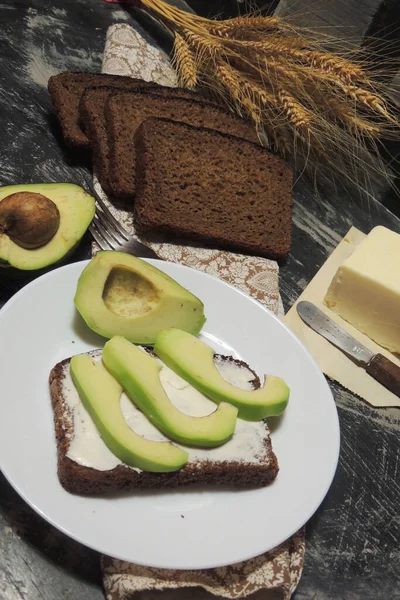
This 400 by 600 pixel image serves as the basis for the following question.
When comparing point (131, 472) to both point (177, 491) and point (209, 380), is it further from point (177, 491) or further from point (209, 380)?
point (209, 380)

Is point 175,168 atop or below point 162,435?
atop

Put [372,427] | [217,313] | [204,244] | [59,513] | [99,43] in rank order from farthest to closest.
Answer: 1. [99,43]
2. [204,244]
3. [372,427]
4. [217,313]
5. [59,513]

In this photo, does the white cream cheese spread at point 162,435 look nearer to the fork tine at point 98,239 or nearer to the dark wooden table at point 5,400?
the dark wooden table at point 5,400

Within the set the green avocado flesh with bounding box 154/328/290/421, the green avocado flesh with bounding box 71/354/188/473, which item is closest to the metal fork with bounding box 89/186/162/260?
the green avocado flesh with bounding box 154/328/290/421

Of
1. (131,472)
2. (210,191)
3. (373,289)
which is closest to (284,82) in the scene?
(210,191)

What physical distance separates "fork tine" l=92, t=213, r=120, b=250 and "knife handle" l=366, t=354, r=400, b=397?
0.89m

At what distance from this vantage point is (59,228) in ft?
5.51

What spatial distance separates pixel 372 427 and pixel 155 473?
0.87m

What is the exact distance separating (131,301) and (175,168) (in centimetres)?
73

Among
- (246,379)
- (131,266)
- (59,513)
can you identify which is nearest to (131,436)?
(59,513)

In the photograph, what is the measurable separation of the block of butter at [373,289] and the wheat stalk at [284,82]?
0.56 m

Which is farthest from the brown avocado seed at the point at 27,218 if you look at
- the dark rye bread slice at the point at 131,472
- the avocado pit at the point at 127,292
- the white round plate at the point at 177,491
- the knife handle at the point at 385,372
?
the knife handle at the point at 385,372

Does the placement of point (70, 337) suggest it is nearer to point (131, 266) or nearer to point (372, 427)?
point (131, 266)

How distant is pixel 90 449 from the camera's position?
1241 millimetres
